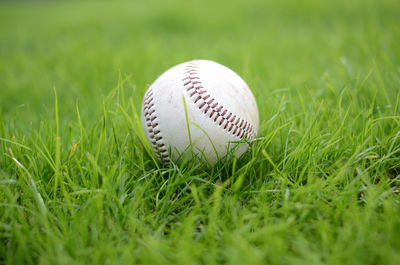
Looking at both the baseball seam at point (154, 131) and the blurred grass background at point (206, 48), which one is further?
the blurred grass background at point (206, 48)

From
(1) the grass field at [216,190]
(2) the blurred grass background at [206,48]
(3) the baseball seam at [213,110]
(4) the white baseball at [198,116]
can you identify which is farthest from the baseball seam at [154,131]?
(2) the blurred grass background at [206,48]

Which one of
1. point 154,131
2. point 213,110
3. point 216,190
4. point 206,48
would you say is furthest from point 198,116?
point 206,48

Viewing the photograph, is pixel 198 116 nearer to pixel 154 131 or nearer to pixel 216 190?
pixel 154 131

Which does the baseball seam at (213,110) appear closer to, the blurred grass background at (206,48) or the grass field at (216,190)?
the grass field at (216,190)

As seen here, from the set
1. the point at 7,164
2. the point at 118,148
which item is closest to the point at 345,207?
the point at 118,148

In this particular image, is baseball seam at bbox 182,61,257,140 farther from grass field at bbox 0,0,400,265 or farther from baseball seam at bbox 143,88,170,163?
baseball seam at bbox 143,88,170,163

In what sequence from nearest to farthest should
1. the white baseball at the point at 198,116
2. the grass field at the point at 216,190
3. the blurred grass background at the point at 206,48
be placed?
the grass field at the point at 216,190, the white baseball at the point at 198,116, the blurred grass background at the point at 206,48

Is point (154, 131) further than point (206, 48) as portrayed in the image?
No
